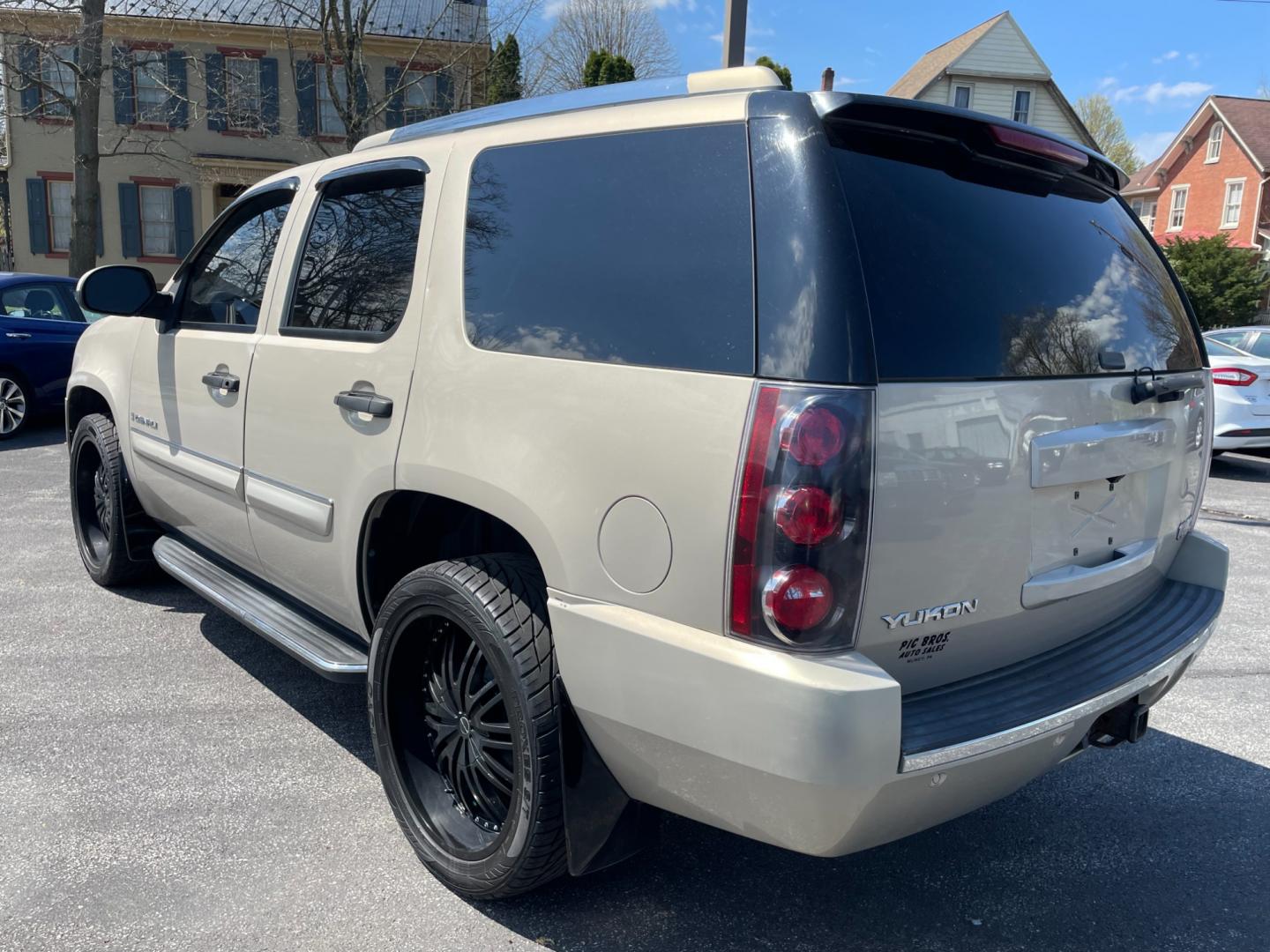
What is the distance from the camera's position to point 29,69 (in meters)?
22.9

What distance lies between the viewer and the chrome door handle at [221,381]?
11.5 ft

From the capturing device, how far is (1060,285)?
2.42m

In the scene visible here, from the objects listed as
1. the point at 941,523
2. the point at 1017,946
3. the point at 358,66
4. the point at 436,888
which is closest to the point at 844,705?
the point at 941,523

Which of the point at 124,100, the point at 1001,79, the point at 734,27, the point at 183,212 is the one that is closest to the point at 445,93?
Answer: the point at 183,212

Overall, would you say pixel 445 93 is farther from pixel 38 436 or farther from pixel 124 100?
pixel 38 436

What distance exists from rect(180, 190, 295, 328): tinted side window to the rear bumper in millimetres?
2092

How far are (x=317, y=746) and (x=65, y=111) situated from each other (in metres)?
26.7

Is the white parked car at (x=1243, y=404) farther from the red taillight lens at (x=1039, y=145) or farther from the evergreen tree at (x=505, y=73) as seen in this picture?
the evergreen tree at (x=505, y=73)

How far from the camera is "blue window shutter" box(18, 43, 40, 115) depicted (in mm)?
19484

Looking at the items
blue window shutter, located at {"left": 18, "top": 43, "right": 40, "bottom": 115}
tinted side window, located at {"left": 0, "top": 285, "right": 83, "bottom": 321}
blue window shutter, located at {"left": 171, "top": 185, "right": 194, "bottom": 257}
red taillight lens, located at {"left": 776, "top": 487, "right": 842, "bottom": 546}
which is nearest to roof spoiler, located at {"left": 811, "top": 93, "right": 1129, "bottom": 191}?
red taillight lens, located at {"left": 776, "top": 487, "right": 842, "bottom": 546}

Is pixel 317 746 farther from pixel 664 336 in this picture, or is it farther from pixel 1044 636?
pixel 1044 636

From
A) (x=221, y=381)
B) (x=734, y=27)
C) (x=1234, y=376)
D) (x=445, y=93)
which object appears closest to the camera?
(x=221, y=381)

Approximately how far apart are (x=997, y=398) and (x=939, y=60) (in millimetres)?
39847

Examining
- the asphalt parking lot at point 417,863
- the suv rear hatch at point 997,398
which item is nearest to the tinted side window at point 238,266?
the asphalt parking lot at point 417,863
